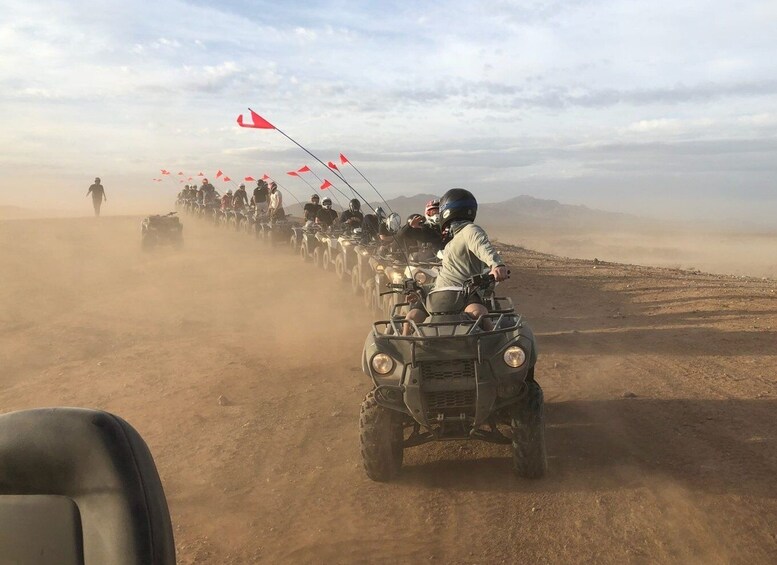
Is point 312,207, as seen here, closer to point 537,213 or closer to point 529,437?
point 529,437

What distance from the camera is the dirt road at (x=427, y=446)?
13.7ft

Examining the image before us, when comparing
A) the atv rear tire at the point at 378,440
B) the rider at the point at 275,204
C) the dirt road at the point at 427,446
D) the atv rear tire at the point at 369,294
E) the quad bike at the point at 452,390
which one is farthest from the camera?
the rider at the point at 275,204

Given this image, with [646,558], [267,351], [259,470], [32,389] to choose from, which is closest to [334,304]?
[267,351]

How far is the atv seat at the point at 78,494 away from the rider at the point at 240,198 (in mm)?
27490

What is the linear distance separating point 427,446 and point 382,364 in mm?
1343

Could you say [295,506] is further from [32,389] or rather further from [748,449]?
[32,389]

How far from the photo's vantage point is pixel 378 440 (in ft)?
16.2

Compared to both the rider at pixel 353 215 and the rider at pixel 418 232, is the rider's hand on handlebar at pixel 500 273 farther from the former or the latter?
the rider at pixel 353 215

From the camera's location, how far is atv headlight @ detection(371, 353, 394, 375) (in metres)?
4.81

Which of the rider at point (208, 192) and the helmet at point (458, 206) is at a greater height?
the rider at point (208, 192)

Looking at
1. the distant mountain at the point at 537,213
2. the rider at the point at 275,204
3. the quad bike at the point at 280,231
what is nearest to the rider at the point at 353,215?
the quad bike at the point at 280,231

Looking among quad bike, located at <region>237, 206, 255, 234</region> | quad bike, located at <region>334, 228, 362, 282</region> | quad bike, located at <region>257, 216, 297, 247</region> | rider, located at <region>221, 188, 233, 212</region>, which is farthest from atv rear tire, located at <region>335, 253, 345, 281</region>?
rider, located at <region>221, 188, 233, 212</region>

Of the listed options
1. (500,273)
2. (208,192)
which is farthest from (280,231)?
(500,273)

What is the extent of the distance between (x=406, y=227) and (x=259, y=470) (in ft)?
13.7
